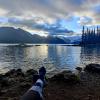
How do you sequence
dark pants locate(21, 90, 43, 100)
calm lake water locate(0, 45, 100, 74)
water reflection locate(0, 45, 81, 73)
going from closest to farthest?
dark pants locate(21, 90, 43, 100) < calm lake water locate(0, 45, 100, 74) < water reflection locate(0, 45, 81, 73)

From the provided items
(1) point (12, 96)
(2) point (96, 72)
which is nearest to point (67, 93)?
(1) point (12, 96)

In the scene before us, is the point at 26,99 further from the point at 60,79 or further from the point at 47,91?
the point at 60,79

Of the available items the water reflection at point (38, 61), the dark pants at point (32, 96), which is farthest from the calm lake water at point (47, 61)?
the dark pants at point (32, 96)

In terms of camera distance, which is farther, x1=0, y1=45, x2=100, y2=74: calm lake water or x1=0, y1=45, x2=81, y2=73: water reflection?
x1=0, y1=45, x2=81, y2=73: water reflection

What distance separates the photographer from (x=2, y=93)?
59.1ft

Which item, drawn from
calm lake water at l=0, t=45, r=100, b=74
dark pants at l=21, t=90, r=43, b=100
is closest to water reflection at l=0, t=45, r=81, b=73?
calm lake water at l=0, t=45, r=100, b=74

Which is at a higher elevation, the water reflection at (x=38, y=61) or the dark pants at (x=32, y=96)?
the dark pants at (x=32, y=96)

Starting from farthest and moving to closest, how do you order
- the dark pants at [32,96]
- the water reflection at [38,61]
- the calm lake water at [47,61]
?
the water reflection at [38,61] < the calm lake water at [47,61] < the dark pants at [32,96]

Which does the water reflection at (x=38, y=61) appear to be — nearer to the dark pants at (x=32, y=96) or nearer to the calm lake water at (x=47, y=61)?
the calm lake water at (x=47, y=61)

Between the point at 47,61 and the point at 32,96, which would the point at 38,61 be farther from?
the point at 32,96

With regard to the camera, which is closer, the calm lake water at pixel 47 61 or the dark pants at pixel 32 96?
the dark pants at pixel 32 96

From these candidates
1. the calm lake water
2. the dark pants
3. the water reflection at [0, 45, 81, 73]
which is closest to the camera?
the dark pants

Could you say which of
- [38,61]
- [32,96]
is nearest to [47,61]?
[38,61]

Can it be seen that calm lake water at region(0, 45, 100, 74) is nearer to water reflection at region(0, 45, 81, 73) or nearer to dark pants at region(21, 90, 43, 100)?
water reflection at region(0, 45, 81, 73)
